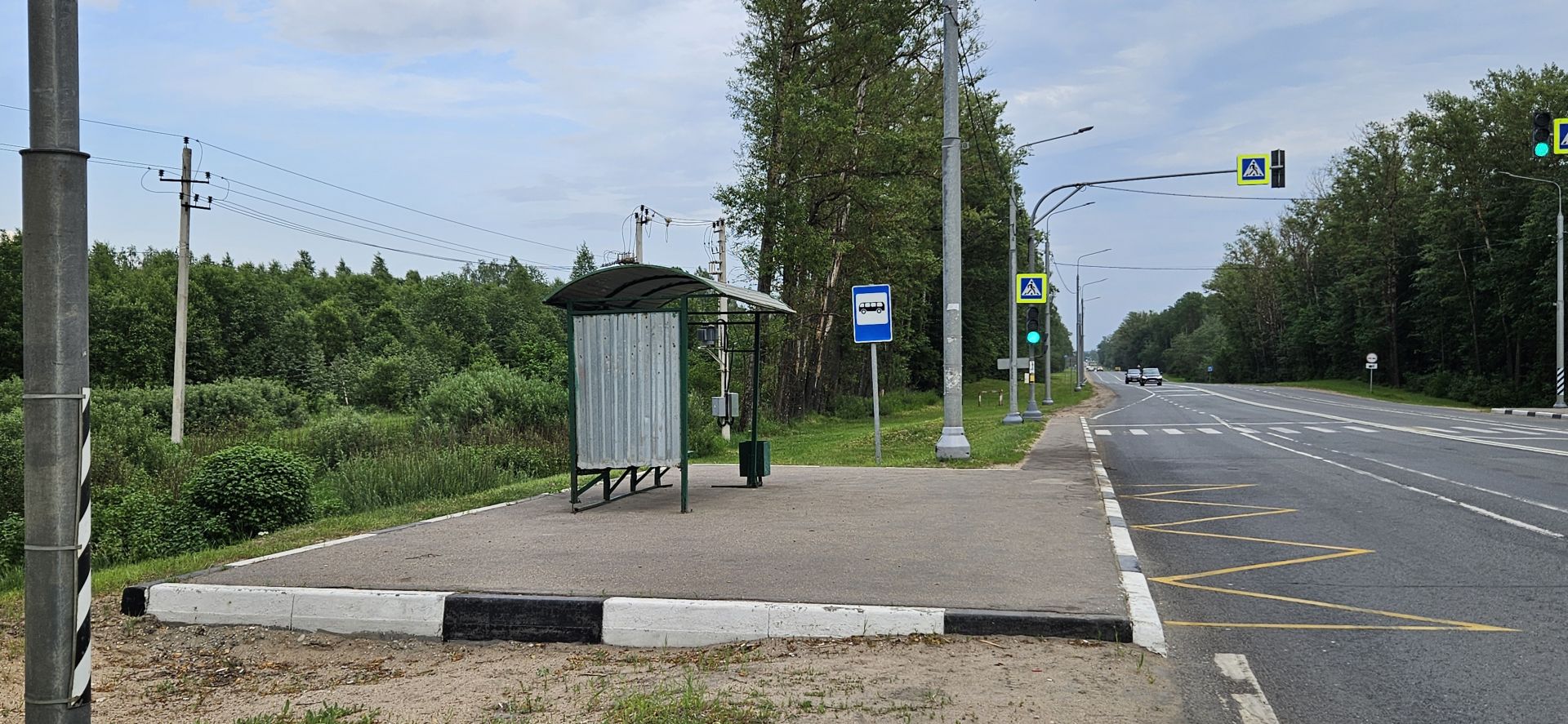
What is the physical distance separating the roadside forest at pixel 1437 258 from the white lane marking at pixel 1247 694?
52317 millimetres

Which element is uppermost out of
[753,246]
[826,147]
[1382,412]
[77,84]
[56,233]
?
[826,147]

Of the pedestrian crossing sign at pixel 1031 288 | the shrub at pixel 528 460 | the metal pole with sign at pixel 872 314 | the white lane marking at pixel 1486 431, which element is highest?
the pedestrian crossing sign at pixel 1031 288

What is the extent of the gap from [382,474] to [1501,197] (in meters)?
62.8

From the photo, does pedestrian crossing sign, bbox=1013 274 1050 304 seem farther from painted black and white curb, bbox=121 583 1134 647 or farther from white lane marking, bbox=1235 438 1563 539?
painted black and white curb, bbox=121 583 1134 647

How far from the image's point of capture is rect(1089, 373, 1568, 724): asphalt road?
472 centimetres

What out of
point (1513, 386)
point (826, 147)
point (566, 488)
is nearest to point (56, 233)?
point (566, 488)

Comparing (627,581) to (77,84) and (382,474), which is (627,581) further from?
(382,474)

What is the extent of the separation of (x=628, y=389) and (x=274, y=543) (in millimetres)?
3555

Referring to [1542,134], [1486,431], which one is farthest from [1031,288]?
[1542,134]

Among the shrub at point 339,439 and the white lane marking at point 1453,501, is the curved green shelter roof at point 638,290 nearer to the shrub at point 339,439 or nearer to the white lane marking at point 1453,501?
the white lane marking at point 1453,501

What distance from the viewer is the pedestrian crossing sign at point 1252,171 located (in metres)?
24.9

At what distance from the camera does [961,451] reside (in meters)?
16.5

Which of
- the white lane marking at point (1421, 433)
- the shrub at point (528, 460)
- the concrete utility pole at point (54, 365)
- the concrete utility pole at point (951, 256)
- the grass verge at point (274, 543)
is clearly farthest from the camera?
the white lane marking at point (1421, 433)

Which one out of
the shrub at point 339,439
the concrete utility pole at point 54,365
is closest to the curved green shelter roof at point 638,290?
the concrete utility pole at point 54,365
